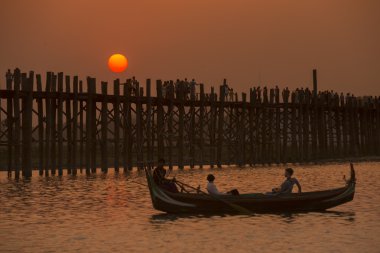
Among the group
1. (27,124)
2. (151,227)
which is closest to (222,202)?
(151,227)

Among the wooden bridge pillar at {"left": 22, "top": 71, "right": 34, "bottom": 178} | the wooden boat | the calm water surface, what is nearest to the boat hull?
the wooden boat

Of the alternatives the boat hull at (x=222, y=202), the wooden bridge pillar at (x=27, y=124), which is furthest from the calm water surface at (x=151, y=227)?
the wooden bridge pillar at (x=27, y=124)

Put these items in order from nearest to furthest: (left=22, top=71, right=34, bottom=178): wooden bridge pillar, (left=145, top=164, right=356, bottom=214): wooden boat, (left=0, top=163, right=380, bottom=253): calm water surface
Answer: (left=0, top=163, right=380, bottom=253): calm water surface, (left=145, top=164, right=356, bottom=214): wooden boat, (left=22, top=71, right=34, bottom=178): wooden bridge pillar

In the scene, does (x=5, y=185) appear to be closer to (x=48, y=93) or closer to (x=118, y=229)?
(x=48, y=93)

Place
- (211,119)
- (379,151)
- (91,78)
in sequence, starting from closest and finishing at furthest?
(91,78)
(211,119)
(379,151)

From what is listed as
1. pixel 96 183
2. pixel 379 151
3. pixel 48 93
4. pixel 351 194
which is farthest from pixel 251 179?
pixel 379 151

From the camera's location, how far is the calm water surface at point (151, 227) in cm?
1486

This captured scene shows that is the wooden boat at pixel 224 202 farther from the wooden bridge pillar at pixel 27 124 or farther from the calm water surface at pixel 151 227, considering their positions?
the wooden bridge pillar at pixel 27 124

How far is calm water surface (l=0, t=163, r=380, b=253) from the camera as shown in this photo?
1486cm

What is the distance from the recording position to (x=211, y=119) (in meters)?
46.3

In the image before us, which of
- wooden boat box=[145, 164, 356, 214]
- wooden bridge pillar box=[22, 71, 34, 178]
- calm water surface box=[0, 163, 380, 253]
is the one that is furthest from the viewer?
wooden bridge pillar box=[22, 71, 34, 178]

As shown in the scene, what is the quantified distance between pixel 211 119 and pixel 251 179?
39.0 feet

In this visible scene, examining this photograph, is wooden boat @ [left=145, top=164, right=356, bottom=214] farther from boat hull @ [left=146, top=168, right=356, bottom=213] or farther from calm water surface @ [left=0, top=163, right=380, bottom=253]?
calm water surface @ [left=0, top=163, right=380, bottom=253]

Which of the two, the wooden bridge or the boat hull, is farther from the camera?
the wooden bridge
